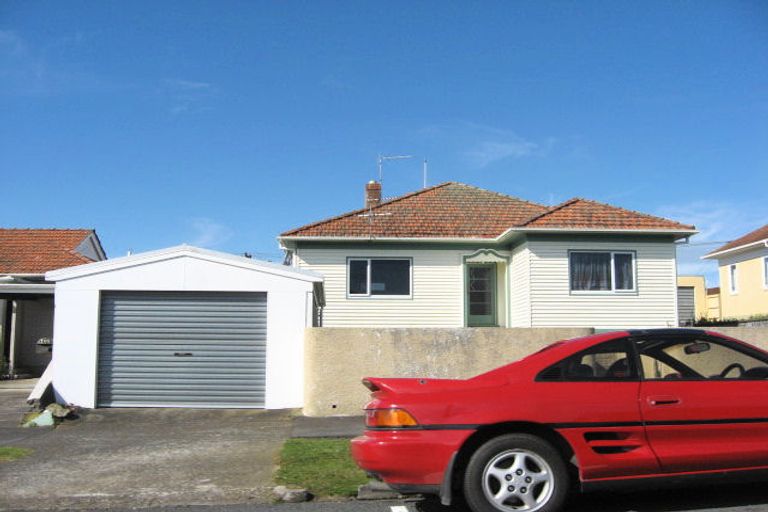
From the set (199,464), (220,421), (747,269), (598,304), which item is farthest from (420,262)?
(747,269)

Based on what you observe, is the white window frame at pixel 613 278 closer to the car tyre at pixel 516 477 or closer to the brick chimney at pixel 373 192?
the brick chimney at pixel 373 192

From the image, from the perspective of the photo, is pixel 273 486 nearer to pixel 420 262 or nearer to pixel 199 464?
pixel 199 464

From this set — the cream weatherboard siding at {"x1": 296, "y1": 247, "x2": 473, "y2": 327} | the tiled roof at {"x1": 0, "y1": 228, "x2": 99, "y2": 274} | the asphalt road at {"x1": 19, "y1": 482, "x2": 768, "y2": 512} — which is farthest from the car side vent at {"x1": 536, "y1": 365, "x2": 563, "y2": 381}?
the tiled roof at {"x1": 0, "y1": 228, "x2": 99, "y2": 274}

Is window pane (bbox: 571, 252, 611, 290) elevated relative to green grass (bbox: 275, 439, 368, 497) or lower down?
elevated

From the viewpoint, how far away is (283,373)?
12.4 m

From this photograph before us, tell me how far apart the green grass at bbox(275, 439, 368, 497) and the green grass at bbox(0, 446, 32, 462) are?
3.00m

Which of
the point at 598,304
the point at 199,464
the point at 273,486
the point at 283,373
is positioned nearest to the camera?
the point at 273,486

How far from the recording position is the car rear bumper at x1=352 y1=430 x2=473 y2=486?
5258mm

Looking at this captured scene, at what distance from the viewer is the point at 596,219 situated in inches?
739

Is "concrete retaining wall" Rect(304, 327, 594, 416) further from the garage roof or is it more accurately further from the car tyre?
the car tyre

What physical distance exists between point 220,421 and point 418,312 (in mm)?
8986

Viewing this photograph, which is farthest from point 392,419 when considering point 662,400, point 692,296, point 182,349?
point 692,296

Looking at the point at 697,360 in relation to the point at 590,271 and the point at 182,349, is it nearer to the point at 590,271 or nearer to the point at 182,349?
the point at 182,349

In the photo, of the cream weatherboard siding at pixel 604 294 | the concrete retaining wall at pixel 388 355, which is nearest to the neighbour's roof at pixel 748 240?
the cream weatherboard siding at pixel 604 294
